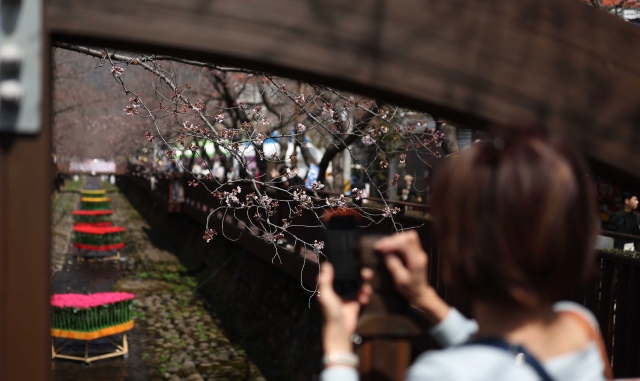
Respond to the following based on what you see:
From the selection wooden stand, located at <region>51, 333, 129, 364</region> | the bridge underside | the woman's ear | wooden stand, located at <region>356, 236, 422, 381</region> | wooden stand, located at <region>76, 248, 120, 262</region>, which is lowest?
wooden stand, located at <region>51, 333, 129, 364</region>

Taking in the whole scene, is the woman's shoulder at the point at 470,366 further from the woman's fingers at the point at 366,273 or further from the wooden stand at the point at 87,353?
the wooden stand at the point at 87,353

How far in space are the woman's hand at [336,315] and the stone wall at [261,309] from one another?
347 inches

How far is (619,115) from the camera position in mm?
2145

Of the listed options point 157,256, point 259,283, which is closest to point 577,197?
point 259,283

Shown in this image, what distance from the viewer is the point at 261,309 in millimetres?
14195

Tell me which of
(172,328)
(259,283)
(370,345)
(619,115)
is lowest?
(172,328)

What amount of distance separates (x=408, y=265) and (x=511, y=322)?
0.87ft

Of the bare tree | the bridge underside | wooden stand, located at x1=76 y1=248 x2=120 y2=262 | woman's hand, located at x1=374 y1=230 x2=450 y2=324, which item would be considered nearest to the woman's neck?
woman's hand, located at x1=374 y1=230 x2=450 y2=324

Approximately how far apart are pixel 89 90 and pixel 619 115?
1375 inches

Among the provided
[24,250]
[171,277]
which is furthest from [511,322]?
[171,277]

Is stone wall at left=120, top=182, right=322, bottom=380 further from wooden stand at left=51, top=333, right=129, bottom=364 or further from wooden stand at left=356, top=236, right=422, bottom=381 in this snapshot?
wooden stand at left=356, top=236, right=422, bottom=381

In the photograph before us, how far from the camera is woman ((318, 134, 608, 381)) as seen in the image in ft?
3.88

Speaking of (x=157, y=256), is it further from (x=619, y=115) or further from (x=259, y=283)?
(x=619, y=115)

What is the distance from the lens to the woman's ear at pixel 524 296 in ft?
3.98
